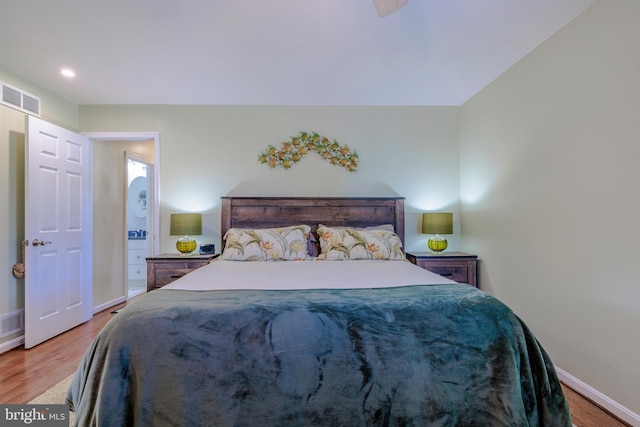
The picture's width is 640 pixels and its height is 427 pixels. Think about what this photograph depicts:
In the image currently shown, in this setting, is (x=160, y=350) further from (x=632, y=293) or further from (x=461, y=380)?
(x=632, y=293)

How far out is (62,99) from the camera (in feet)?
11.0

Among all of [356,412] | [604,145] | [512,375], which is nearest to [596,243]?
[604,145]

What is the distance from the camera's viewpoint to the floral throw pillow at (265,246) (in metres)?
2.83

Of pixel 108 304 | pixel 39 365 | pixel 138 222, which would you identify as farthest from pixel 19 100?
pixel 138 222

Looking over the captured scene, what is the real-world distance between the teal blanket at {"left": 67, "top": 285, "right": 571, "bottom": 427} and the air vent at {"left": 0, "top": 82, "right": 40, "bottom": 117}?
2769mm

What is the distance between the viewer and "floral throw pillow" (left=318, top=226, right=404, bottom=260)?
9.37 feet

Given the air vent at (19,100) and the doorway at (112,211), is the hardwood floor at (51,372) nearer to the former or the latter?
the doorway at (112,211)

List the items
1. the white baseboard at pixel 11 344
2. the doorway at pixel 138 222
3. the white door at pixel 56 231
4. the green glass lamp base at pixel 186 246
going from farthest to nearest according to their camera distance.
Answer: the doorway at pixel 138 222, the green glass lamp base at pixel 186 246, the white door at pixel 56 231, the white baseboard at pixel 11 344

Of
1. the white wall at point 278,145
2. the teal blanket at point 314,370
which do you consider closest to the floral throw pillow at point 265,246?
the white wall at point 278,145

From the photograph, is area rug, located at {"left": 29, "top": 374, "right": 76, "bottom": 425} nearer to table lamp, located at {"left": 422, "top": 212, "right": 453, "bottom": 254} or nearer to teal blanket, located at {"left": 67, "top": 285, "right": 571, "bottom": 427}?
teal blanket, located at {"left": 67, "top": 285, "right": 571, "bottom": 427}

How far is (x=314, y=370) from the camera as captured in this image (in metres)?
1.24

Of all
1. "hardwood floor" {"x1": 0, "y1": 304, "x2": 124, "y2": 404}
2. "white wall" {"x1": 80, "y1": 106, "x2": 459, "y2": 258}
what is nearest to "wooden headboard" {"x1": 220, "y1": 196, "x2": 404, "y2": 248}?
"white wall" {"x1": 80, "y1": 106, "x2": 459, "y2": 258}

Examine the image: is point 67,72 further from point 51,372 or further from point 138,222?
point 138,222

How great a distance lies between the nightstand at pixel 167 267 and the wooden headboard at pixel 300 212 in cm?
50
